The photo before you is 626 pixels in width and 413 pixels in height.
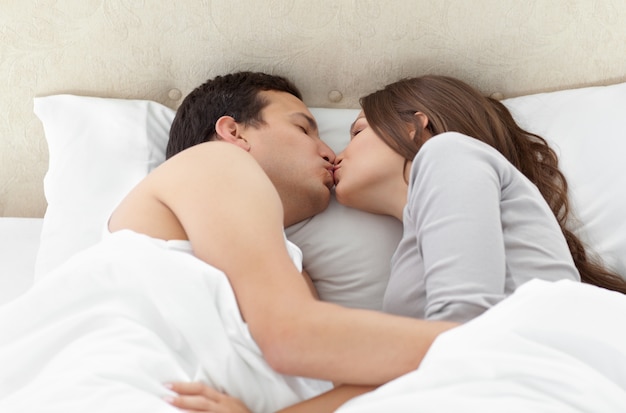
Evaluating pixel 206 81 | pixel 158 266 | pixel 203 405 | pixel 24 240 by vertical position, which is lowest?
pixel 24 240

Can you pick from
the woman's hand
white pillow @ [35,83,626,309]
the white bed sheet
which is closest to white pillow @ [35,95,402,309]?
white pillow @ [35,83,626,309]

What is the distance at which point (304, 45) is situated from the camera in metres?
1.64

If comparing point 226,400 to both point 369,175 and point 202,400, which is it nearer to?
point 202,400

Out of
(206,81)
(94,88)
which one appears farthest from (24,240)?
(206,81)

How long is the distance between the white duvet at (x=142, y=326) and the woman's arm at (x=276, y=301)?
39 millimetres

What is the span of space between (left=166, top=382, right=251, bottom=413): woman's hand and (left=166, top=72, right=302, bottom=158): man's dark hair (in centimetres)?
59

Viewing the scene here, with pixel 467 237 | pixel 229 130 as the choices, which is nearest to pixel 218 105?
pixel 229 130

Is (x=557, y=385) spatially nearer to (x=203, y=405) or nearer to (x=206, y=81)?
(x=203, y=405)

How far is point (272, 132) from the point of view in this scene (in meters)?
1.42

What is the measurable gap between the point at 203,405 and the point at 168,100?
889mm

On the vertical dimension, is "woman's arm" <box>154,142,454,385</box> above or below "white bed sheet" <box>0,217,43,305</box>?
above

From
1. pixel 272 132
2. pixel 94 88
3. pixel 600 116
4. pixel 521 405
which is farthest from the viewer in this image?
pixel 94 88

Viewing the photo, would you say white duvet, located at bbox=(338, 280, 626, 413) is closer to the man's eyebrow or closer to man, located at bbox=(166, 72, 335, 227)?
man, located at bbox=(166, 72, 335, 227)

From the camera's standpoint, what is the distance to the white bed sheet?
1544mm
